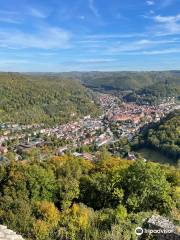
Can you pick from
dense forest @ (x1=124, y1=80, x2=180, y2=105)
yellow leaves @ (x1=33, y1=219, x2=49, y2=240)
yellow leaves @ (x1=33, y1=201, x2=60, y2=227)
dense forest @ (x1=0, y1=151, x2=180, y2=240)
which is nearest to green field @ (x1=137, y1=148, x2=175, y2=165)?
dense forest @ (x1=0, y1=151, x2=180, y2=240)

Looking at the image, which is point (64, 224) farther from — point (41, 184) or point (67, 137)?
point (67, 137)

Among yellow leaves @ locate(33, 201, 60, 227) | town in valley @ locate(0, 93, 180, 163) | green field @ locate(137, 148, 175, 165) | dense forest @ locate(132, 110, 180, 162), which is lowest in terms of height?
town in valley @ locate(0, 93, 180, 163)

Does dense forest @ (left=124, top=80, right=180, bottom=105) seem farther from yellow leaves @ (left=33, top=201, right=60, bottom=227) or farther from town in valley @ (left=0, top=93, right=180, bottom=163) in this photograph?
yellow leaves @ (left=33, top=201, right=60, bottom=227)

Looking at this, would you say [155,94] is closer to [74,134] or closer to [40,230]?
[74,134]

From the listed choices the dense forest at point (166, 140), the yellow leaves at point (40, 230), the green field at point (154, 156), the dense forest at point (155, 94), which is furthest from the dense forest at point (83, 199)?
the dense forest at point (155, 94)

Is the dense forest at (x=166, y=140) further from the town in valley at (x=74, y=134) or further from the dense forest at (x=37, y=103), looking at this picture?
the dense forest at (x=37, y=103)
